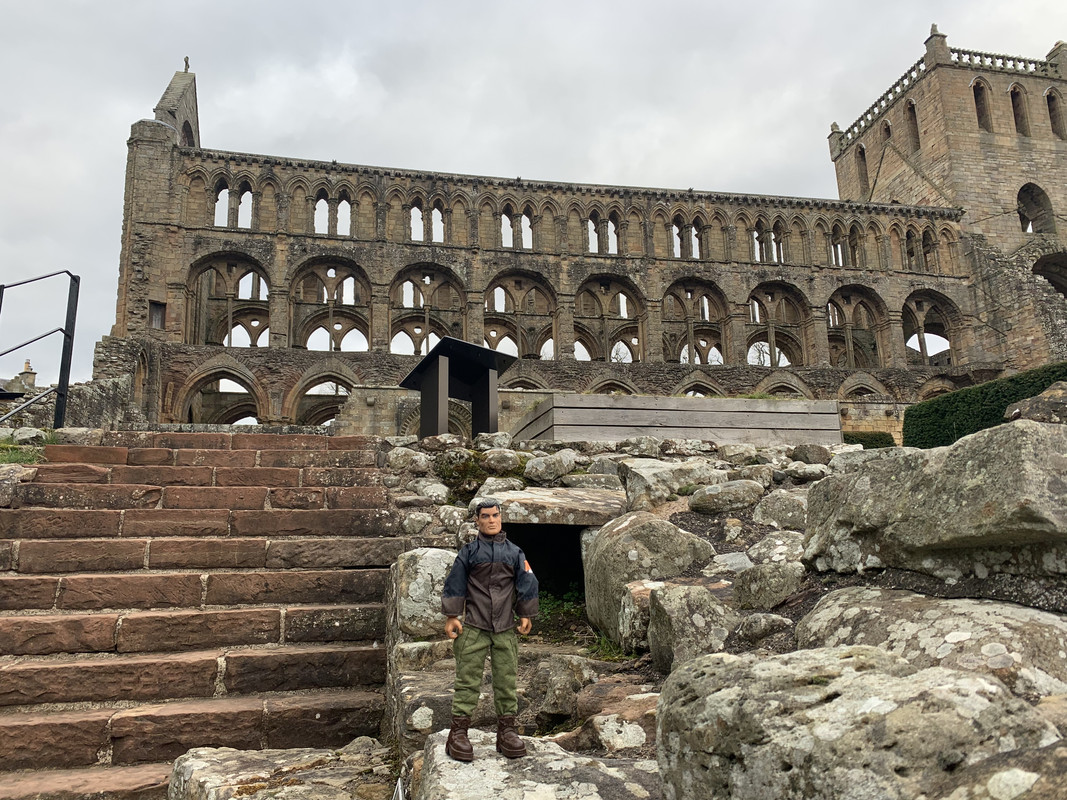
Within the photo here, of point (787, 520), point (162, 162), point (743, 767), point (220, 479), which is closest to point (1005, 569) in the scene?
point (743, 767)

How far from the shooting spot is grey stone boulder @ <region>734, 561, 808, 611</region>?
3.65 m

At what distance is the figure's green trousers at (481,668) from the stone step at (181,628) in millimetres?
2221

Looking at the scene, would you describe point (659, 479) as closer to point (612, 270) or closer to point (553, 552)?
point (553, 552)

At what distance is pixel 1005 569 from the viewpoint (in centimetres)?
258

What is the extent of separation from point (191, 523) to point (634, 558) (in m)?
3.99

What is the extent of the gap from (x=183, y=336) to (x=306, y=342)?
6202 millimetres

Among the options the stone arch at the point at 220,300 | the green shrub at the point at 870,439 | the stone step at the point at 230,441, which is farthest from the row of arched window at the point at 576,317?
the stone step at the point at 230,441

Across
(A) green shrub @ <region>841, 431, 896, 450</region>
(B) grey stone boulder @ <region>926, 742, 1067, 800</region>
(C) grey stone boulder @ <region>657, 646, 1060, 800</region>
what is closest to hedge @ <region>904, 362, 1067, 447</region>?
(A) green shrub @ <region>841, 431, 896, 450</region>

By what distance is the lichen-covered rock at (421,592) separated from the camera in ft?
15.4

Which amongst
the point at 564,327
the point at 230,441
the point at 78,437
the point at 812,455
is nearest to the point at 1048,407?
the point at 812,455

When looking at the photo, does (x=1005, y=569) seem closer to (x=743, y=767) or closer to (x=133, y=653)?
(x=743, y=767)

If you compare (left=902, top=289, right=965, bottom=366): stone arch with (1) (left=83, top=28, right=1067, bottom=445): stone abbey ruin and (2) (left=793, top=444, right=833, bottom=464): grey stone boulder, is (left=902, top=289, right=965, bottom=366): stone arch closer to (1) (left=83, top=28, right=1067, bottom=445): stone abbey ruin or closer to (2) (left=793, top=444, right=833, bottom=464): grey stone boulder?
(1) (left=83, top=28, right=1067, bottom=445): stone abbey ruin

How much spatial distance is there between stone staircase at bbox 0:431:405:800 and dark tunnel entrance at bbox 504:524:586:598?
1070mm

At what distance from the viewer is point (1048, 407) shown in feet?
17.0
